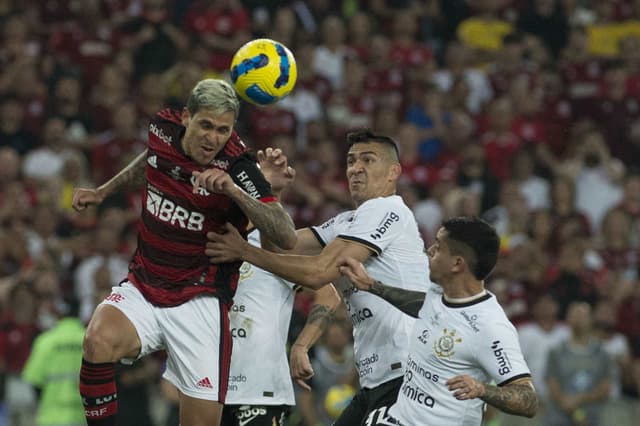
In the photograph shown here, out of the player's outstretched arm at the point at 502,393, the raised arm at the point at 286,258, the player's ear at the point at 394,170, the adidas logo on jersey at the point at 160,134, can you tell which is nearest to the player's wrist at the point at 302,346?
the raised arm at the point at 286,258

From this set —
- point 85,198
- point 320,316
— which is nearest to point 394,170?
point 320,316

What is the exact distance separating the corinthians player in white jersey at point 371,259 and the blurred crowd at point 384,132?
13.6 ft

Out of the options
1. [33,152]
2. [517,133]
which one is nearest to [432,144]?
[517,133]

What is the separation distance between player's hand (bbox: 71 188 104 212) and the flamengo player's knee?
0.95 metres

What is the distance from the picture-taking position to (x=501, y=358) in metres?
6.39

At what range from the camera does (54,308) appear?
12.5 meters

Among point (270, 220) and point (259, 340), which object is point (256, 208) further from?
point (259, 340)

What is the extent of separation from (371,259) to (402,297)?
34 cm

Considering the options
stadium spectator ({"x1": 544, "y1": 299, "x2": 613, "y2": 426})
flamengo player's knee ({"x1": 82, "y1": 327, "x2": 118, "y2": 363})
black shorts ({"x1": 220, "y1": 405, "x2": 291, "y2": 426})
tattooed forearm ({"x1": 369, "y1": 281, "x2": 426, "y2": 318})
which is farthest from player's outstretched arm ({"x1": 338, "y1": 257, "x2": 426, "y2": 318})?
stadium spectator ({"x1": 544, "y1": 299, "x2": 613, "y2": 426})

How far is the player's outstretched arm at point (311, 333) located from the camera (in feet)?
24.8

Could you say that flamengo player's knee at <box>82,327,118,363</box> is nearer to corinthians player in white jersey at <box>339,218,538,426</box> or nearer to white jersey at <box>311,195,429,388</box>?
corinthians player in white jersey at <box>339,218,538,426</box>

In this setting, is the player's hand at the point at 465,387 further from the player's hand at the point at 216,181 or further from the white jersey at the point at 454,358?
the player's hand at the point at 216,181

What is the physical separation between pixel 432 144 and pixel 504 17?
12.4 ft

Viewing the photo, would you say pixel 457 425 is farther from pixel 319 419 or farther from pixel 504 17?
pixel 504 17
